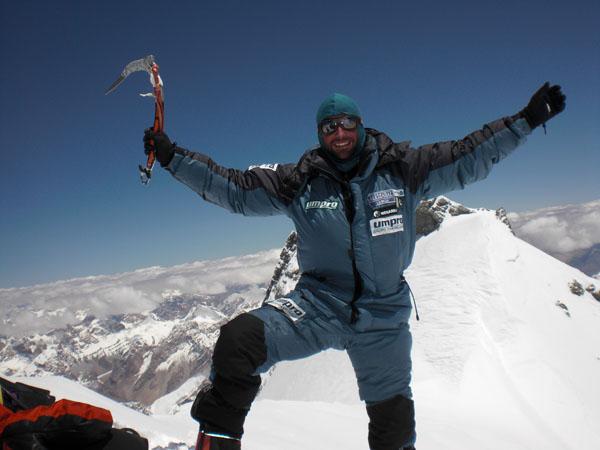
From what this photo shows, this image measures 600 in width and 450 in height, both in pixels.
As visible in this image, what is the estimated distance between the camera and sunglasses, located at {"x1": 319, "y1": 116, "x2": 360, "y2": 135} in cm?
446

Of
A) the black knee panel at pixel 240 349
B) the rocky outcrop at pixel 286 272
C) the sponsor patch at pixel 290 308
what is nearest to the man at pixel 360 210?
the sponsor patch at pixel 290 308

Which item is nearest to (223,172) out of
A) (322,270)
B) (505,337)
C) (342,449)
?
(322,270)

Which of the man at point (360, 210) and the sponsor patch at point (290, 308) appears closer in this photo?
the sponsor patch at point (290, 308)

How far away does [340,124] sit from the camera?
4.46m

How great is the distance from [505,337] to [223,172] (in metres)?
23.5

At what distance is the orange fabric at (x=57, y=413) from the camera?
3.61 metres

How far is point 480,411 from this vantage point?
15.9 meters

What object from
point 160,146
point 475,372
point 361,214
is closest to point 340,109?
point 361,214

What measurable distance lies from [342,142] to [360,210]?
2.76 ft

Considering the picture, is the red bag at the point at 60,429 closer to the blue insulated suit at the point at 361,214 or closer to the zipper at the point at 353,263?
the blue insulated suit at the point at 361,214

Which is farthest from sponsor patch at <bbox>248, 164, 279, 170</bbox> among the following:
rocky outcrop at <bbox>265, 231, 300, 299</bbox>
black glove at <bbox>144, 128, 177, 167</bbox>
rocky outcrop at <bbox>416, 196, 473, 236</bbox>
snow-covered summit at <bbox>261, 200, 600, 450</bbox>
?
rocky outcrop at <bbox>265, 231, 300, 299</bbox>

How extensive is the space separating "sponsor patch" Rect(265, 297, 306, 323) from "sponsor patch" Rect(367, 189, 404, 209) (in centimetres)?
139

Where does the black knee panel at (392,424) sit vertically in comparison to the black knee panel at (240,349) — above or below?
below

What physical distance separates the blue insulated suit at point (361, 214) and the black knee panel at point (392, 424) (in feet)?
0.30
